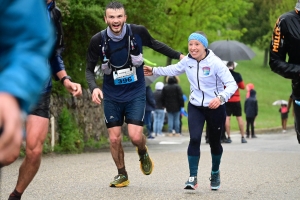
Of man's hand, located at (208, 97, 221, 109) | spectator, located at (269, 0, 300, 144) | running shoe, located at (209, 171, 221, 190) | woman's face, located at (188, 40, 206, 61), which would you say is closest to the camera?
spectator, located at (269, 0, 300, 144)

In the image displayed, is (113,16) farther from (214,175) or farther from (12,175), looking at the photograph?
(12,175)

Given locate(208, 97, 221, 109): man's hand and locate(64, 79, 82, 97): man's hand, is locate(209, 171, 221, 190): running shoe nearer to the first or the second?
locate(208, 97, 221, 109): man's hand

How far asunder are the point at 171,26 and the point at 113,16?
63.2ft

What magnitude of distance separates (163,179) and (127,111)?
4.51 feet

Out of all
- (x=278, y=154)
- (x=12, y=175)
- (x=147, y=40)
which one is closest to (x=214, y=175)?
(x=147, y=40)

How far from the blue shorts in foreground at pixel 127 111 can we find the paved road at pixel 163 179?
727mm

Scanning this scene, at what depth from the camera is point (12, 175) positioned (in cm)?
1047

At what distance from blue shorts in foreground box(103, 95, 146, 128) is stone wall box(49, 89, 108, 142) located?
638 centimetres

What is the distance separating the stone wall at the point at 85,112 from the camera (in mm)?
15070

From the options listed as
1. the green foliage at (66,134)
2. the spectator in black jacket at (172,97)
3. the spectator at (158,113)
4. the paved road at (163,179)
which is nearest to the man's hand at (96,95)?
the paved road at (163,179)

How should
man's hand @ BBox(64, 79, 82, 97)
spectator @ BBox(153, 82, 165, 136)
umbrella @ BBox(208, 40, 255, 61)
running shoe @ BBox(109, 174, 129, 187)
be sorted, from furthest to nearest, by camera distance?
spectator @ BBox(153, 82, 165, 136), umbrella @ BBox(208, 40, 255, 61), running shoe @ BBox(109, 174, 129, 187), man's hand @ BBox(64, 79, 82, 97)

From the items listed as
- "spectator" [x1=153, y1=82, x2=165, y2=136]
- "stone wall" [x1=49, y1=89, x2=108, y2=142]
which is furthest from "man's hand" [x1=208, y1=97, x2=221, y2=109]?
"spectator" [x1=153, y1=82, x2=165, y2=136]

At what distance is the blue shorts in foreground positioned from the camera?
8516 millimetres

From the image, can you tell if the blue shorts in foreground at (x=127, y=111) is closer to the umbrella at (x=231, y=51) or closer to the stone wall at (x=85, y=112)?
the stone wall at (x=85, y=112)
